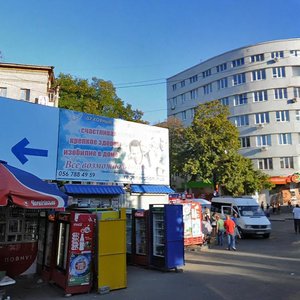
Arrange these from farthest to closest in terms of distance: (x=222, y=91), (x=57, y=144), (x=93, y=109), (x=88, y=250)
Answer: (x=222, y=91)
(x=93, y=109)
(x=57, y=144)
(x=88, y=250)

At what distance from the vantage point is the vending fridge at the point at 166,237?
35.9 feet

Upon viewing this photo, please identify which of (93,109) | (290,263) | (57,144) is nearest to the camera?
(290,263)

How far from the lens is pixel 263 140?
50.8 metres

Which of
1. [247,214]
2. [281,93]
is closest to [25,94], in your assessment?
[247,214]

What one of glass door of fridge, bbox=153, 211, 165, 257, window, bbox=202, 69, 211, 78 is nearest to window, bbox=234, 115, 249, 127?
window, bbox=202, 69, 211, 78

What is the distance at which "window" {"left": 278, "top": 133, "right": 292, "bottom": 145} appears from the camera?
4931cm

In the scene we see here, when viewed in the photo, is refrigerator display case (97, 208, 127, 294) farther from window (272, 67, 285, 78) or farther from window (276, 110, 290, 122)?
window (272, 67, 285, 78)

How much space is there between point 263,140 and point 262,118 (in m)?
3.21

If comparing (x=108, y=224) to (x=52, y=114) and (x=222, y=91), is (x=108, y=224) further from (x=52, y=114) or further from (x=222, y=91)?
(x=222, y=91)

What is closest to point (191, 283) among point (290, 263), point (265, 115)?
point (290, 263)

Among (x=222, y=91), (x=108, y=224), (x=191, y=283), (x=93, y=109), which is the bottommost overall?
(x=191, y=283)

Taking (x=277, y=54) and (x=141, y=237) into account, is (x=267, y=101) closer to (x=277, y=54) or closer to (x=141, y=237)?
(x=277, y=54)

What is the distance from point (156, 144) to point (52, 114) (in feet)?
19.0

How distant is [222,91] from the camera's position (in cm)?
5597
